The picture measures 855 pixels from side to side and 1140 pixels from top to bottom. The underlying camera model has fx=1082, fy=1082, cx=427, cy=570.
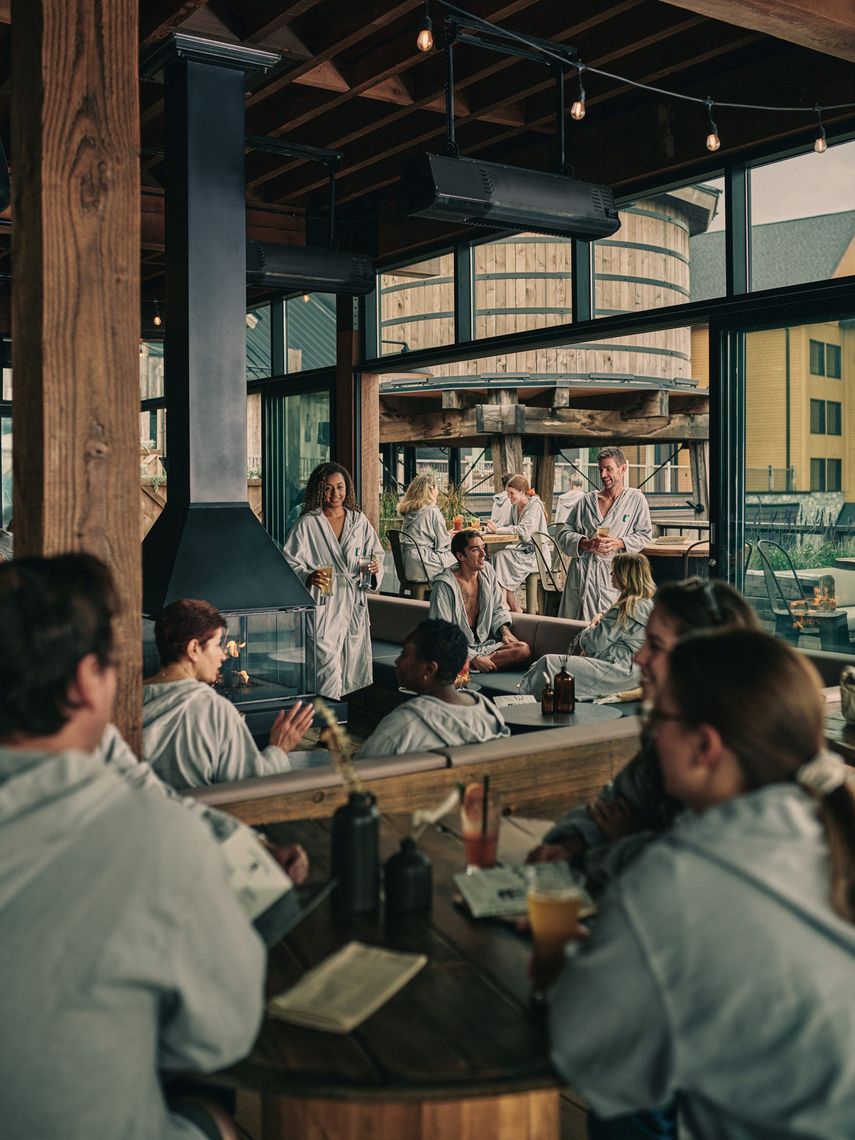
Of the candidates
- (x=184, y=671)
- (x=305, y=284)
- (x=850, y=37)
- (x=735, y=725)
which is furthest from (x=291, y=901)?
(x=305, y=284)

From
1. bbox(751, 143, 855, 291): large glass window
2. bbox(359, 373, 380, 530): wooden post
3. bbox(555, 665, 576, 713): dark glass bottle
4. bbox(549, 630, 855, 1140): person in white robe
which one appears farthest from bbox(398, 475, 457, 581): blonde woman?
bbox(549, 630, 855, 1140): person in white robe

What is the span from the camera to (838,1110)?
1.18 metres

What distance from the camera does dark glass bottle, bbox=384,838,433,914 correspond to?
175 centimetres

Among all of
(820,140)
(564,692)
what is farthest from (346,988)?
(820,140)

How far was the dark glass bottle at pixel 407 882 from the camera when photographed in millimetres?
1747

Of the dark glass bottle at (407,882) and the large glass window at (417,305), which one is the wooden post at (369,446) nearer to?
the large glass window at (417,305)

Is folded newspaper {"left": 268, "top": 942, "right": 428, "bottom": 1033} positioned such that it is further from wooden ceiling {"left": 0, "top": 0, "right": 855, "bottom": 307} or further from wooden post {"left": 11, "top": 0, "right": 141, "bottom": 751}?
wooden ceiling {"left": 0, "top": 0, "right": 855, "bottom": 307}

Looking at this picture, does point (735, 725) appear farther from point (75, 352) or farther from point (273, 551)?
point (273, 551)

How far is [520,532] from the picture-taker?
952cm

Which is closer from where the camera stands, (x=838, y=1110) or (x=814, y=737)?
(x=838, y=1110)

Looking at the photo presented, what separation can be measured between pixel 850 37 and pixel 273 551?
114 inches

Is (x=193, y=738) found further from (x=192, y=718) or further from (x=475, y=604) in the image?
(x=475, y=604)

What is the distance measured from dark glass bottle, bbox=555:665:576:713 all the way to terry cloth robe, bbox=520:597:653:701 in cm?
70

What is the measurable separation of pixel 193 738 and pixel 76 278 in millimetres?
1132
